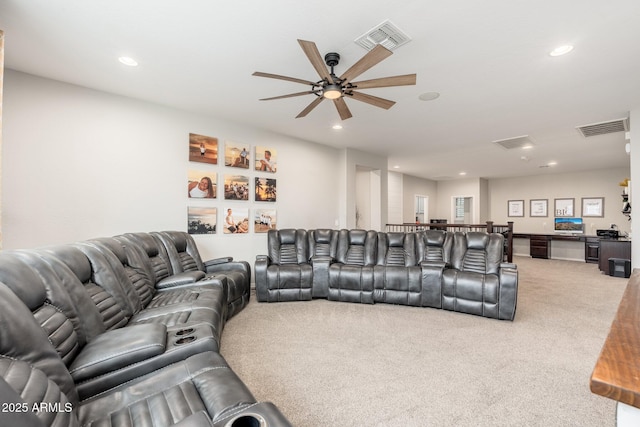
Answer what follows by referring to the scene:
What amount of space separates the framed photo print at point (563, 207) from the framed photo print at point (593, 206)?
0.30 metres

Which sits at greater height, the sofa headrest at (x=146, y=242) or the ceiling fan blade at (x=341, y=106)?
the ceiling fan blade at (x=341, y=106)

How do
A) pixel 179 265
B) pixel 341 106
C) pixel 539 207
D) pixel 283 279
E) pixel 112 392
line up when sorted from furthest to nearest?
pixel 539 207 < pixel 283 279 < pixel 179 265 < pixel 341 106 < pixel 112 392

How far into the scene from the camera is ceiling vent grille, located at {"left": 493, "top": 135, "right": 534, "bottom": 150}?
5523mm

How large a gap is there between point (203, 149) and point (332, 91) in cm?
286

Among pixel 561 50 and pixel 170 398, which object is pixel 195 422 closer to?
pixel 170 398

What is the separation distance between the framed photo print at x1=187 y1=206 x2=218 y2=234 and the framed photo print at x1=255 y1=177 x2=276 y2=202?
86 centimetres

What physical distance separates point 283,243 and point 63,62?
3.52 meters

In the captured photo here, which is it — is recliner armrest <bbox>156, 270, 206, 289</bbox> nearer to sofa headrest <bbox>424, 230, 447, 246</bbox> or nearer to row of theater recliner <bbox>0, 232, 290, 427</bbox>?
row of theater recliner <bbox>0, 232, 290, 427</bbox>

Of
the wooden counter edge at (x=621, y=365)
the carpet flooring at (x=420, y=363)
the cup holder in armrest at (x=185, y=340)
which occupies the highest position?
the wooden counter edge at (x=621, y=365)

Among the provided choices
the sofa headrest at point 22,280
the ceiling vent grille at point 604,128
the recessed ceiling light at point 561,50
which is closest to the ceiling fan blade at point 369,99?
the recessed ceiling light at point 561,50

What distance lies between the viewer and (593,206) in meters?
8.66

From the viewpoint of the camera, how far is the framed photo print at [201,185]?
4512 mm

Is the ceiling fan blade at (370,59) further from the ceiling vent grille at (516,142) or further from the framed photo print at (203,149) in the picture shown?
the ceiling vent grille at (516,142)

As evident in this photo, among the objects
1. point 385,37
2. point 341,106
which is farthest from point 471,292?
point 385,37
